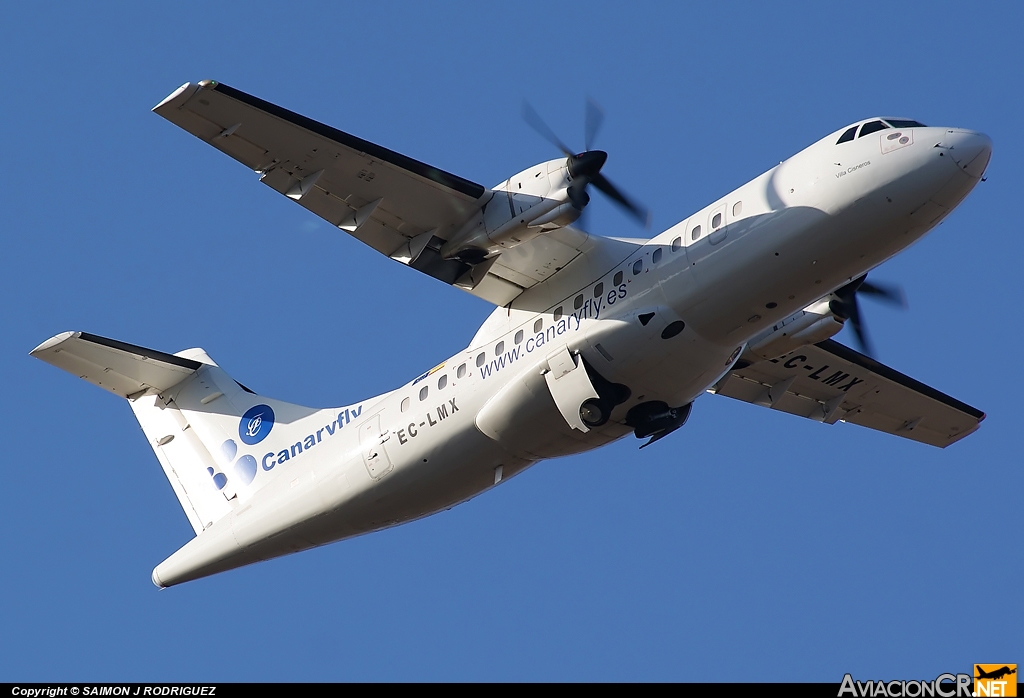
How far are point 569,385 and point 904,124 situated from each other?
15.5 ft

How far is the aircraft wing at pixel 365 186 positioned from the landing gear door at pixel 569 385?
1.48 m

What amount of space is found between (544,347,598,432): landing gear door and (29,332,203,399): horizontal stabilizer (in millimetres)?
6717

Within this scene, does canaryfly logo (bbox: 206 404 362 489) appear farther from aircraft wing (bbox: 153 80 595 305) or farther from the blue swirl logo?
aircraft wing (bbox: 153 80 595 305)

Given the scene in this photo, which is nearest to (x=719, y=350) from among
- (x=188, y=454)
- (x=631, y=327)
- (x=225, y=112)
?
(x=631, y=327)

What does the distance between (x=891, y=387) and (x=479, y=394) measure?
6.81 metres

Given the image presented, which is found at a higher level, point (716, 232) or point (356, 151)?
point (356, 151)

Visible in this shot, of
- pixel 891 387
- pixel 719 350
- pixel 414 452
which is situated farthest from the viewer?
pixel 891 387

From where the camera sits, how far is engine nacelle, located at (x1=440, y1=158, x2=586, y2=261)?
14734 mm

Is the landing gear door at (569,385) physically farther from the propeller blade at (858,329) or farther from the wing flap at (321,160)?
the propeller blade at (858,329)

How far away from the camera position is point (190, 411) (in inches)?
769

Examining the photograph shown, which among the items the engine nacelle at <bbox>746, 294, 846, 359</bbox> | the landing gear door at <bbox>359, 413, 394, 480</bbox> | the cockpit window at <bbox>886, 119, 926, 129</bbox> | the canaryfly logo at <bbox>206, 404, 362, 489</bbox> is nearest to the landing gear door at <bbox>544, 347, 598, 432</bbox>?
the landing gear door at <bbox>359, 413, 394, 480</bbox>

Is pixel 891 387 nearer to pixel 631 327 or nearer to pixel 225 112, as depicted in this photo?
pixel 631 327

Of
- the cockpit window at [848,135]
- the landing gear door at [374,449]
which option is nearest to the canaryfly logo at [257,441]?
the landing gear door at [374,449]

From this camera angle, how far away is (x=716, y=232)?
48.5 ft
